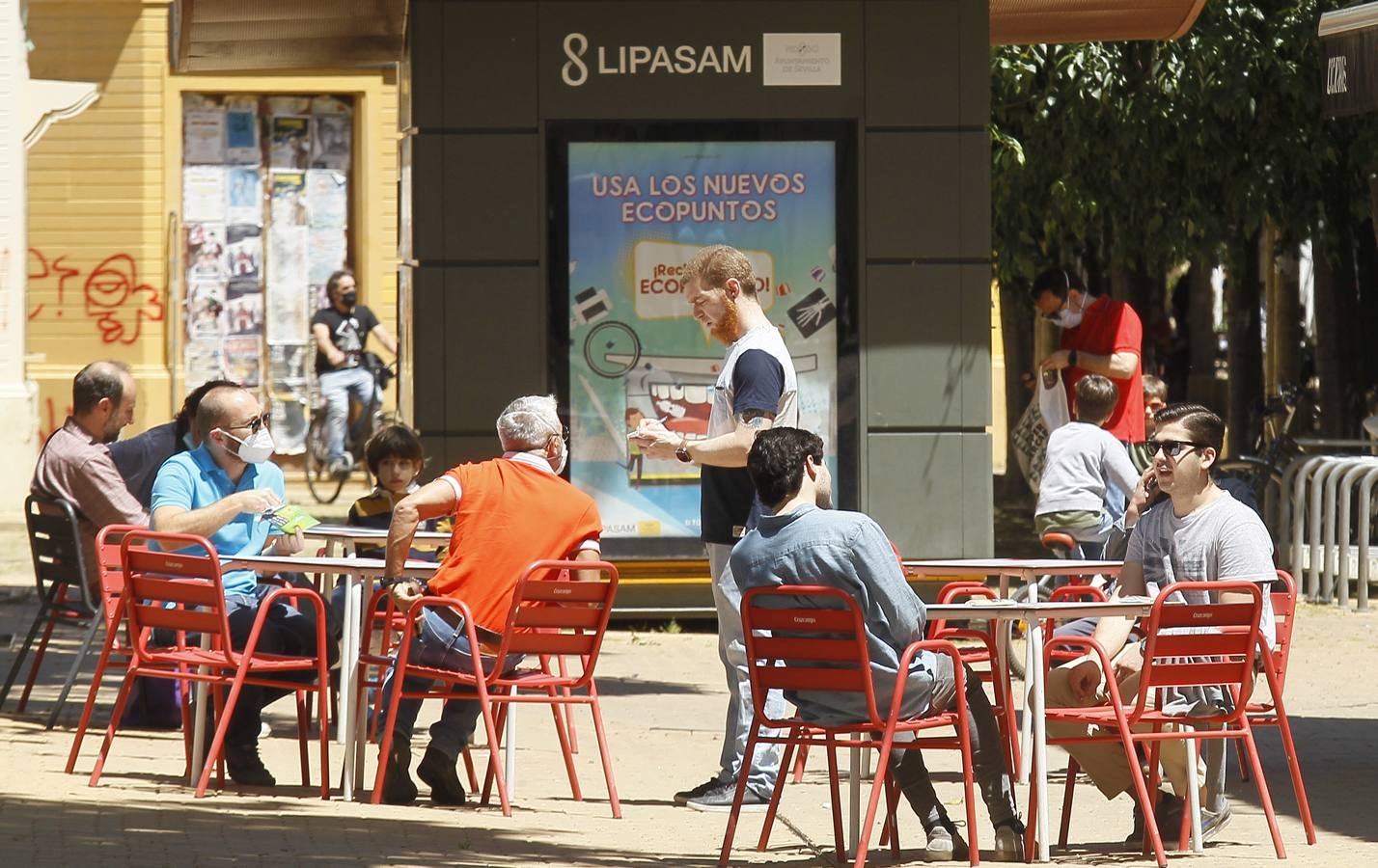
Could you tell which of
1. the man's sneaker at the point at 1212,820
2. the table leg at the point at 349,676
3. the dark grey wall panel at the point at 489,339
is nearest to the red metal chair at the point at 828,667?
the man's sneaker at the point at 1212,820

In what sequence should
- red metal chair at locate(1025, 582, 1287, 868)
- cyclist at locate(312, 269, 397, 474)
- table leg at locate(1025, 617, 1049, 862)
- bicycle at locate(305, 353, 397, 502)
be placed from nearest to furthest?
red metal chair at locate(1025, 582, 1287, 868) → table leg at locate(1025, 617, 1049, 862) → cyclist at locate(312, 269, 397, 474) → bicycle at locate(305, 353, 397, 502)

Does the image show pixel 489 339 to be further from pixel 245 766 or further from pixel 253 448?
pixel 245 766

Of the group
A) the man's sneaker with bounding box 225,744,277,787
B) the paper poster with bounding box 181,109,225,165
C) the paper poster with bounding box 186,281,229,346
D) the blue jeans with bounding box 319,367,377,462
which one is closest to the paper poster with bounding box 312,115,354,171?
the paper poster with bounding box 181,109,225,165

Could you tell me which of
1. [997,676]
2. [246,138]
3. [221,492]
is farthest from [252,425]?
[246,138]

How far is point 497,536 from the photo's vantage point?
7.00 m

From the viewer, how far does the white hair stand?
7.24m

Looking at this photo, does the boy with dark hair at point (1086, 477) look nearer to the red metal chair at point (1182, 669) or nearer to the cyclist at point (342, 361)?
the red metal chair at point (1182, 669)

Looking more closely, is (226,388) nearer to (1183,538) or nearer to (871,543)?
(871,543)

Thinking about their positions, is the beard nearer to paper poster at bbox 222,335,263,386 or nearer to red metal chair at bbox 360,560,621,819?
red metal chair at bbox 360,560,621,819

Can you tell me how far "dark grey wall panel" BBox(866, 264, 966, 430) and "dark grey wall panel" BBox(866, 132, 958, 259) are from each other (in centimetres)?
11

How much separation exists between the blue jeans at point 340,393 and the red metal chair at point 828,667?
41.6 feet

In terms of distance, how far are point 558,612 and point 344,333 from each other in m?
11.8

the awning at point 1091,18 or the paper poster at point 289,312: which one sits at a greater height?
the awning at point 1091,18

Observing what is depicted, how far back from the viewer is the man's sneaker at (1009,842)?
634 cm
